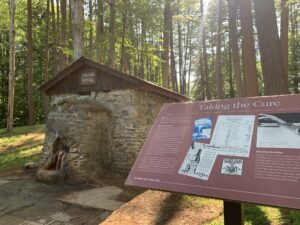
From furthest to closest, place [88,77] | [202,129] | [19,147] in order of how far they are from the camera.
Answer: [19,147] → [88,77] → [202,129]

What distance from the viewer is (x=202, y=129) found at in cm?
342

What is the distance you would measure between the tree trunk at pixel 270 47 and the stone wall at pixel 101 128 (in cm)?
413

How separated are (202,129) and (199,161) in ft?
1.24

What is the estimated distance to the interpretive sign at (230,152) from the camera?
269 centimetres

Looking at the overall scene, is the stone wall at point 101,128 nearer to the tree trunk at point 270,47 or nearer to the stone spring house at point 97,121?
the stone spring house at point 97,121

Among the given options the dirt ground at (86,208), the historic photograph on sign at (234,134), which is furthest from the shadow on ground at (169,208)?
the historic photograph on sign at (234,134)

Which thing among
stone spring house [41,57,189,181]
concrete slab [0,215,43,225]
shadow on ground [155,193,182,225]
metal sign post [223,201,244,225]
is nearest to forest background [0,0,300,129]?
shadow on ground [155,193,182,225]

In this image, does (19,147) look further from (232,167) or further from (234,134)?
(232,167)

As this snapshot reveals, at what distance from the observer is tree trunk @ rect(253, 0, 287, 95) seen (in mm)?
6375

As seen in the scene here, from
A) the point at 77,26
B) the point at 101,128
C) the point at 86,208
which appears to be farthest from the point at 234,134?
the point at 77,26

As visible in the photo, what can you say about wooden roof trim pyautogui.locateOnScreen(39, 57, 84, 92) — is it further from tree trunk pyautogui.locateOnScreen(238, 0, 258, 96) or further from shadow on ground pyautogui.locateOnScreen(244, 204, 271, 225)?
shadow on ground pyautogui.locateOnScreen(244, 204, 271, 225)

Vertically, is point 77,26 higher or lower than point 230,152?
higher

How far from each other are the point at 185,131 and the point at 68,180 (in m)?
6.15

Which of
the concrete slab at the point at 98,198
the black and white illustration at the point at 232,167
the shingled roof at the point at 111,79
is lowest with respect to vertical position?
the concrete slab at the point at 98,198
